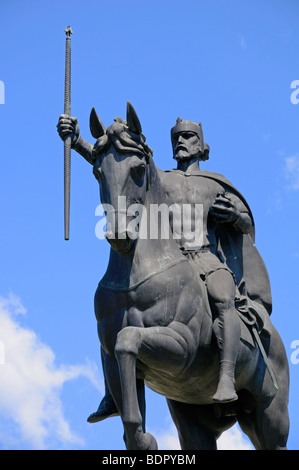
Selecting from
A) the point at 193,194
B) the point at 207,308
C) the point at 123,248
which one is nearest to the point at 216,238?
the point at 193,194

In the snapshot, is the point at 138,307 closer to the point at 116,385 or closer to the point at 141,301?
the point at 141,301

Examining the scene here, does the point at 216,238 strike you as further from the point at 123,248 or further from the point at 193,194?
the point at 123,248

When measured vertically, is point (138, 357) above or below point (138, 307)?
below

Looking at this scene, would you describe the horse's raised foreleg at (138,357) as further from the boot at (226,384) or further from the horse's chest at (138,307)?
the boot at (226,384)

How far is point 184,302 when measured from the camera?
12648mm

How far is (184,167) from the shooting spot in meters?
14.9

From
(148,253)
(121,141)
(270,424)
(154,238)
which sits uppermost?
(121,141)

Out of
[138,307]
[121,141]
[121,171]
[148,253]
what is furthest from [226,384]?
[121,141]

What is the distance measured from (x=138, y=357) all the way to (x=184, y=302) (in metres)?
0.98

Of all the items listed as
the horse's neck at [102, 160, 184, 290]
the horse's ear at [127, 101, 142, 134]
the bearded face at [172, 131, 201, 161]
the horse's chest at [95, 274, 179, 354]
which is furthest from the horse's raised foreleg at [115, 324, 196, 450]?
the bearded face at [172, 131, 201, 161]

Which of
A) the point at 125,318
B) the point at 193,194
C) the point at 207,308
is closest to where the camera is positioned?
the point at 125,318

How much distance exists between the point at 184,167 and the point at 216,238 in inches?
44.5

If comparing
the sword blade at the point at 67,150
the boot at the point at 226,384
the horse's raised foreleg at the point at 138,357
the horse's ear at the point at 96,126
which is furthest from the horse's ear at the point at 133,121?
the boot at the point at 226,384

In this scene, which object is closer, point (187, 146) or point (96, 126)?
point (96, 126)
